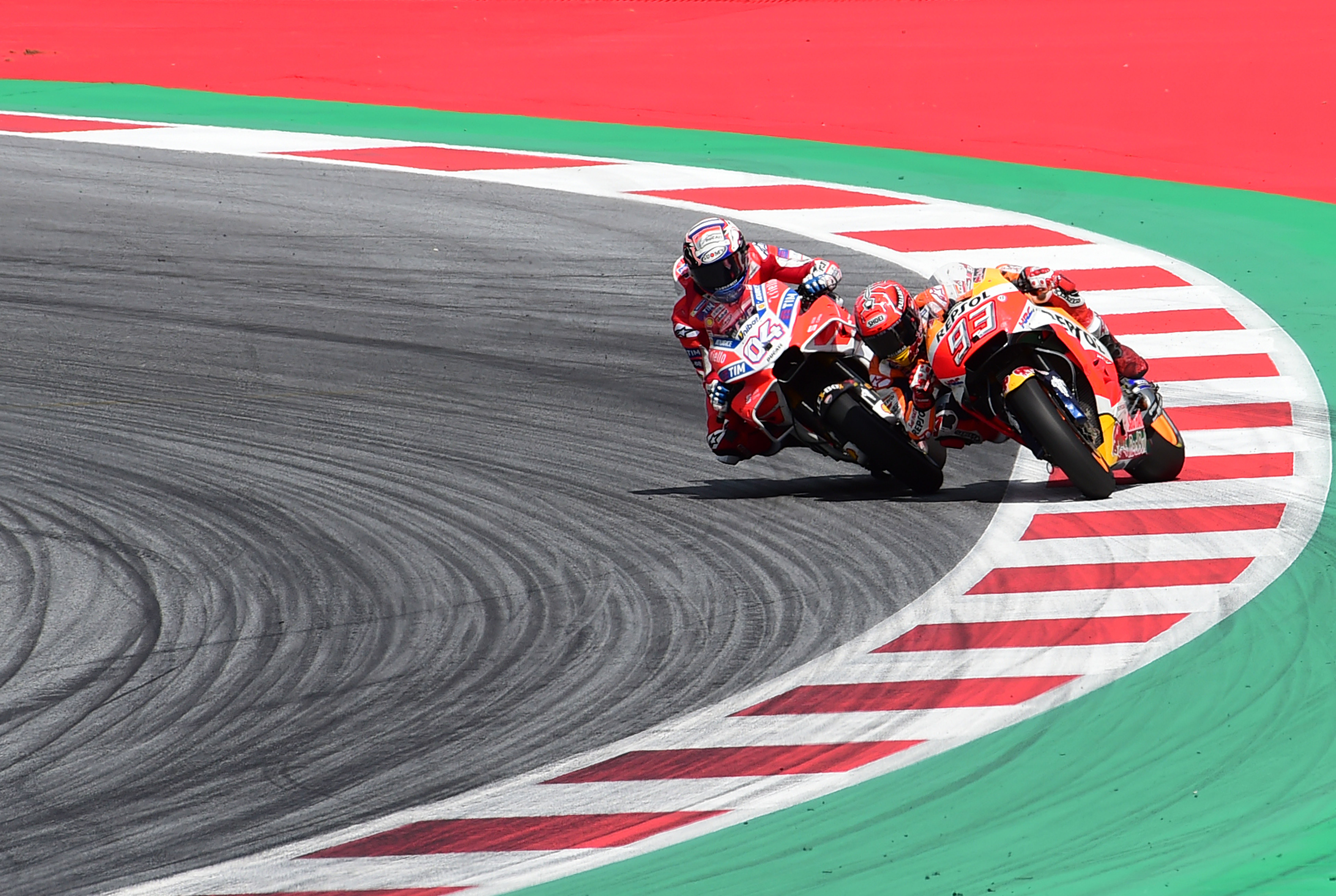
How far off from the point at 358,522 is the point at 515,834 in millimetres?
3439

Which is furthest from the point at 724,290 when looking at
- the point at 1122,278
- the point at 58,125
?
the point at 58,125

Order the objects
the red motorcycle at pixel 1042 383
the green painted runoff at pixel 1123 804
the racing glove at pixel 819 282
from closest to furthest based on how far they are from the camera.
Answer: the green painted runoff at pixel 1123 804, the red motorcycle at pixel 1042 383, the racing glove at pixel 819 282

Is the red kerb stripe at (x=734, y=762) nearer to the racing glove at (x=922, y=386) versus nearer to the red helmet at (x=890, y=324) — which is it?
the racing glove at (x=922, y=386)

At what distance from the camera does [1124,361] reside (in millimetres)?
8906

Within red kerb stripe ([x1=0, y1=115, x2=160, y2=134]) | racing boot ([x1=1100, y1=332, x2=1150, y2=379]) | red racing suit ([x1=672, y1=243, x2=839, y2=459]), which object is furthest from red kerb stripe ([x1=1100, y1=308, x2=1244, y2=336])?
red kerb stripe ([x1=0, y1=115, x2=160, y2=134])

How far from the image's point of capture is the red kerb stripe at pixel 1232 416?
32.4ft

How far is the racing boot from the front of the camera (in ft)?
29.1

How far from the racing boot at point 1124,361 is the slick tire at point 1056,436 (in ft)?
2.14

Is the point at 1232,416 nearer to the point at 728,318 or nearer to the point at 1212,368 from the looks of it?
the point at 1212,368

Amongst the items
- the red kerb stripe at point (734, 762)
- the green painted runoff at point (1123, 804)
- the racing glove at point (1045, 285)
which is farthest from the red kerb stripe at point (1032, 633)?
the racing glove at point (1045, 285)

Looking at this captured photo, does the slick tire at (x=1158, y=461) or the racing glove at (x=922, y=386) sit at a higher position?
the racing glove at (x=922, y=386)

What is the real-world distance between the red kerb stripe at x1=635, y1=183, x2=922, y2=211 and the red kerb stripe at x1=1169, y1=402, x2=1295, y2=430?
17.5 feet

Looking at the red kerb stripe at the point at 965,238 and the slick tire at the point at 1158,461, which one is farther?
the red kerb stripe at the point at 965,238

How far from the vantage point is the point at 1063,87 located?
62.8 feet
